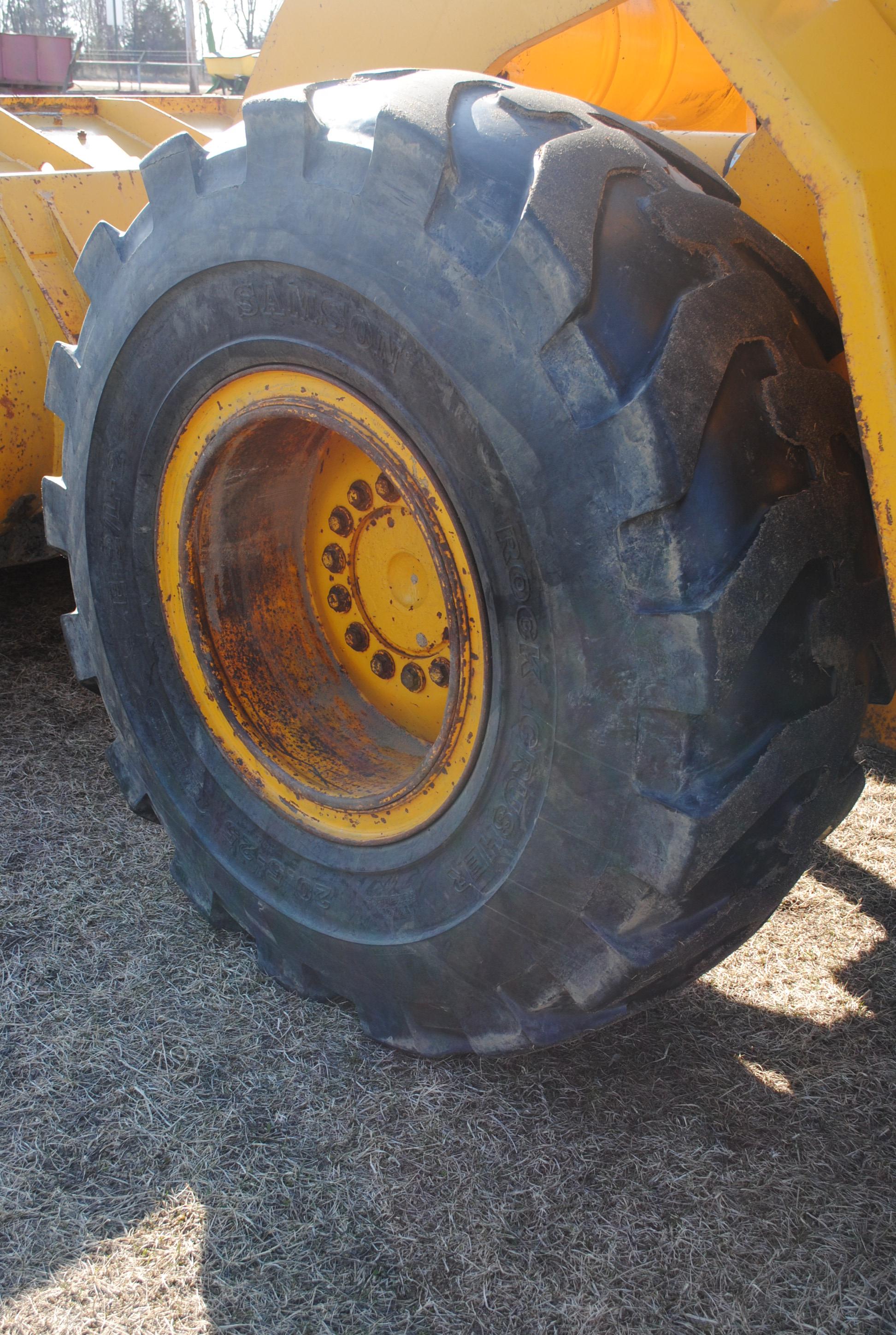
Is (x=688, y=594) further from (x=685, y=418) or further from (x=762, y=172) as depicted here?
(x=762, y=172)

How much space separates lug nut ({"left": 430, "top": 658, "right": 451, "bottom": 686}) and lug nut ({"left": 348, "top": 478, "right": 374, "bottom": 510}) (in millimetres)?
337

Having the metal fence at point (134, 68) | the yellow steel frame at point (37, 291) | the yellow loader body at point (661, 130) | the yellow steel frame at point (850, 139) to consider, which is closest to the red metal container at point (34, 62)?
the yellow loader body at point (661, 130)

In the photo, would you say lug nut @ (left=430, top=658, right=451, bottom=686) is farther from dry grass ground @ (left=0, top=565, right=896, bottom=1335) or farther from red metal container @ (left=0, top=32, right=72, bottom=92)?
red metal container @ (left=0, top=32, right=72, bottom=92)

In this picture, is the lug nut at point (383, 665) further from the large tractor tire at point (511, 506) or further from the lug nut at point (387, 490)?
the lug nut at point (387, 490)

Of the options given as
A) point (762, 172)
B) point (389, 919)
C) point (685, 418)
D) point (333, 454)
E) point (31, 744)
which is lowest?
point (31, 744)

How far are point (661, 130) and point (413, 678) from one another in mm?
1627

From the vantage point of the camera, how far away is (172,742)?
2334 millimetres

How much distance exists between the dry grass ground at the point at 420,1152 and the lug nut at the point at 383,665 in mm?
658

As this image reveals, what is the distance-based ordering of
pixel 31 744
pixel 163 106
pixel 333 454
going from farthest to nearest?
pixel 163 106 → pixel 31 744 → pixel 333 454

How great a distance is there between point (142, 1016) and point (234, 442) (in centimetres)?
112

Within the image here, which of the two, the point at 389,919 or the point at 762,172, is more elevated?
the point at 762,172

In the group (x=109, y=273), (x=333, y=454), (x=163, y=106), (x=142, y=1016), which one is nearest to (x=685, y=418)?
(x=333, y=454)

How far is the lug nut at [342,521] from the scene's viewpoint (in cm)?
222

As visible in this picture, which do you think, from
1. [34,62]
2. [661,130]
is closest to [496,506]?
[661,130]
